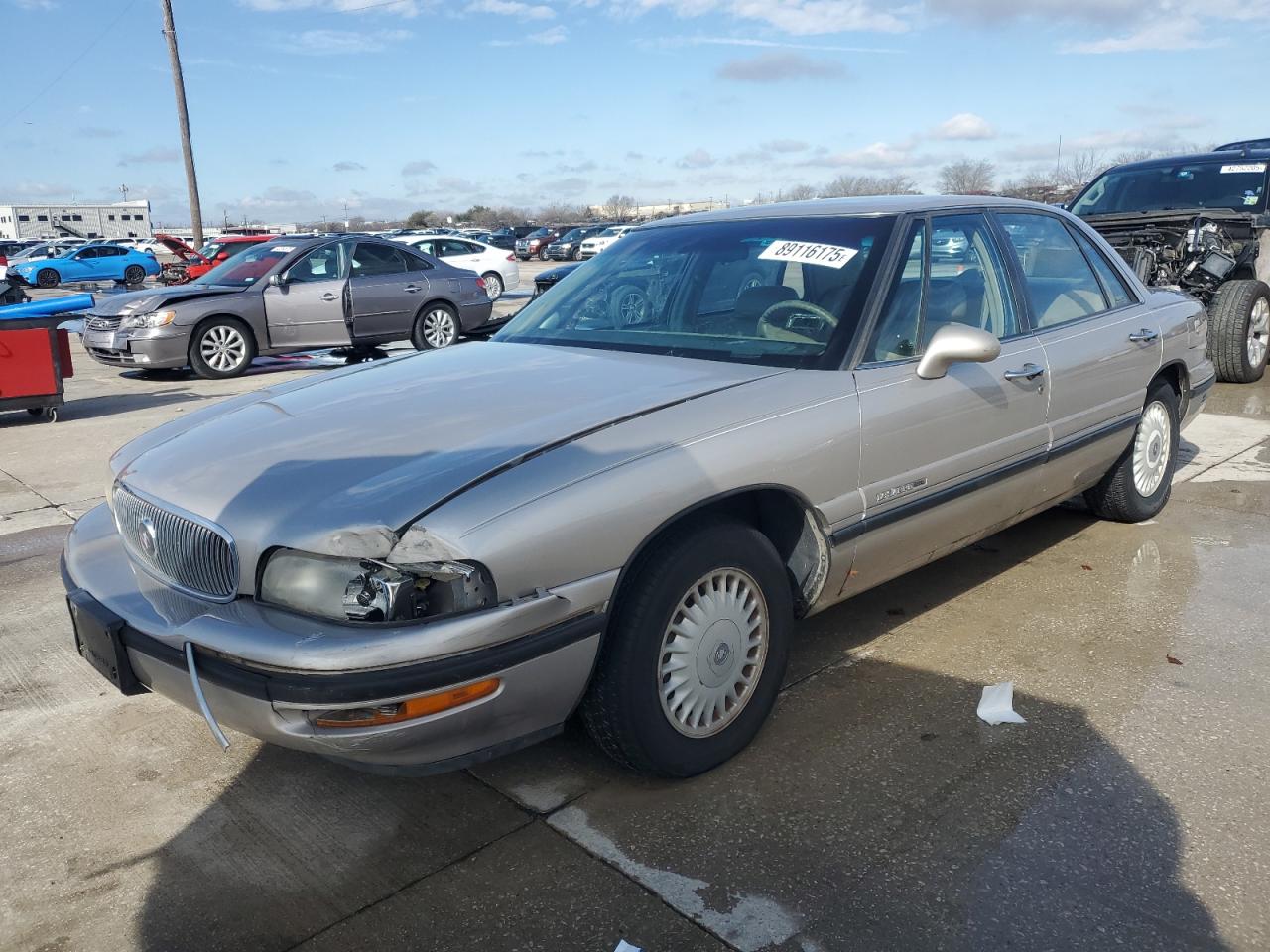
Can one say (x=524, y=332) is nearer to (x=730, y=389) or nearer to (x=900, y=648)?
(x=730, y=389)

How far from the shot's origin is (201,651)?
7.83 ft

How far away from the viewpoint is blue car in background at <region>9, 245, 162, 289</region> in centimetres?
3152

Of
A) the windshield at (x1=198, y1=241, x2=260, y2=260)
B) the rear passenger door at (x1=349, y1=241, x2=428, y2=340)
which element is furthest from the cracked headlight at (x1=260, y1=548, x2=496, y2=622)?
the windshield at (x1=198, y1=241, x2=260, y2=260)

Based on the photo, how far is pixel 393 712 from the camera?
2.25 metres

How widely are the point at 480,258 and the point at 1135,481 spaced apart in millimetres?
16163

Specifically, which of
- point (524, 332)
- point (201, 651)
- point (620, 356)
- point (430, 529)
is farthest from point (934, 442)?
point (201, 651)

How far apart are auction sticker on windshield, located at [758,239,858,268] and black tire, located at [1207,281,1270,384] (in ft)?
20.6

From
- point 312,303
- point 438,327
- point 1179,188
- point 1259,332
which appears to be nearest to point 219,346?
point 312,303

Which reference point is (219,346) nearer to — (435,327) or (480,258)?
(435,327)

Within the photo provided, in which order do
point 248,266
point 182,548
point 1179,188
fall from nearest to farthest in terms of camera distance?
point 182,548 < point 1179,188 < point 248,266

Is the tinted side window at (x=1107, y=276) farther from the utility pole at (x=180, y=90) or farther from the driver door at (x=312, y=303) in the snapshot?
the utility pole at (x=180, y=90)

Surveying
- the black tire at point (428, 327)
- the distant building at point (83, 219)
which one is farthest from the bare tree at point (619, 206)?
the black tire at point (428, 327)

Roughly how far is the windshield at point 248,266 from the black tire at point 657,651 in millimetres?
9632

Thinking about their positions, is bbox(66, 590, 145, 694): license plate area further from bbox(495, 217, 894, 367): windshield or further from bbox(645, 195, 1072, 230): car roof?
bbox(645, 195, 1072, 230): car roof
